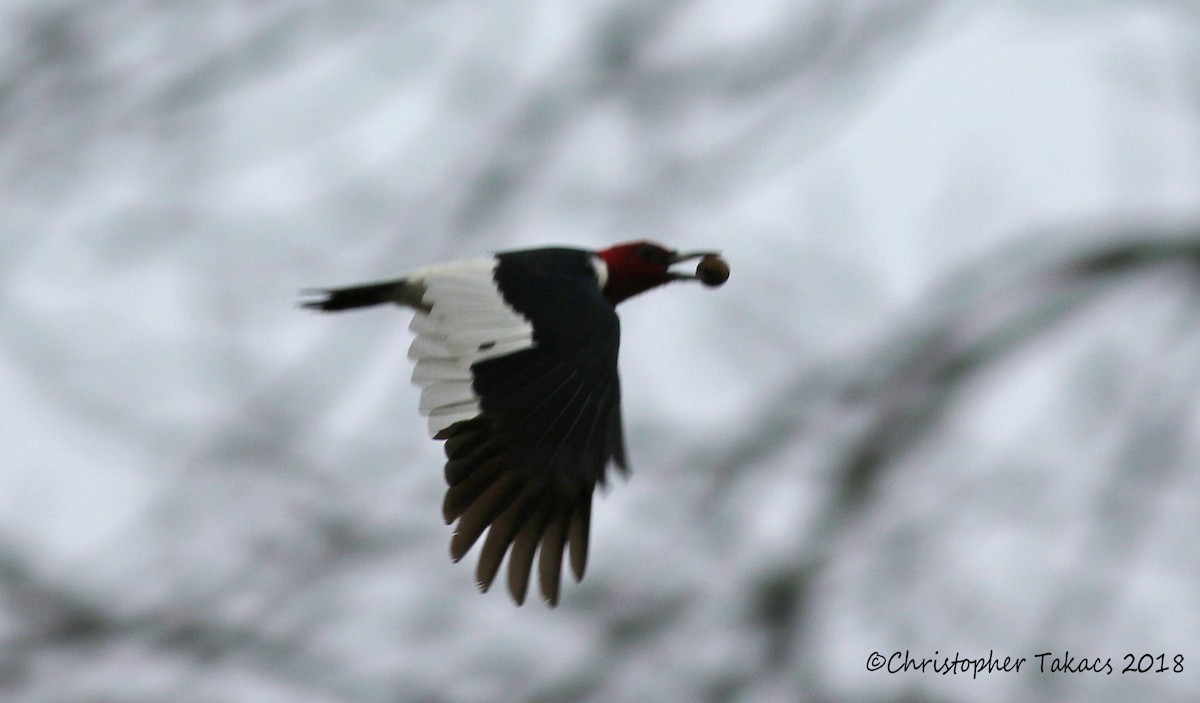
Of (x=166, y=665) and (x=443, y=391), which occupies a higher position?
(x=443, y=391)

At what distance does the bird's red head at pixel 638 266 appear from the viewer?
18.2 ft

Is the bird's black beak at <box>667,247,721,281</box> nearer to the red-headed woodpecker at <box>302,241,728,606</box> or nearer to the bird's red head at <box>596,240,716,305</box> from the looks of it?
the bird's red head at <box>596,240,716,305</box>

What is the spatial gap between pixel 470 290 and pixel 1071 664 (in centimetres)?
256

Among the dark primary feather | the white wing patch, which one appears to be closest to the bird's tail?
the white wing patch

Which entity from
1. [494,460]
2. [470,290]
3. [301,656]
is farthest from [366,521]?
[470,290]

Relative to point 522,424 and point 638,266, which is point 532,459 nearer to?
point 522,424

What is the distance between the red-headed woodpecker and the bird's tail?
0.66 meters

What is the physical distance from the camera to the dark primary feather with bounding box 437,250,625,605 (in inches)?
159

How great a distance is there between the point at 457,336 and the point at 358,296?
953 millimetres

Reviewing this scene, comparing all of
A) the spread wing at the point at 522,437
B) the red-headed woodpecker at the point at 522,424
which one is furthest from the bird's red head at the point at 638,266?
the spread wing at the point at 522,437

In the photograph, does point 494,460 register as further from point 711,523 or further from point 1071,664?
point 1071,664

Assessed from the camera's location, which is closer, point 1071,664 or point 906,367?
point 1071,664

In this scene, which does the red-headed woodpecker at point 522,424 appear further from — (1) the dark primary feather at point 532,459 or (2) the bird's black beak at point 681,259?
(2) the bird's black beak at point 681,259

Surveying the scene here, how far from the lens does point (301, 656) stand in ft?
9.58
